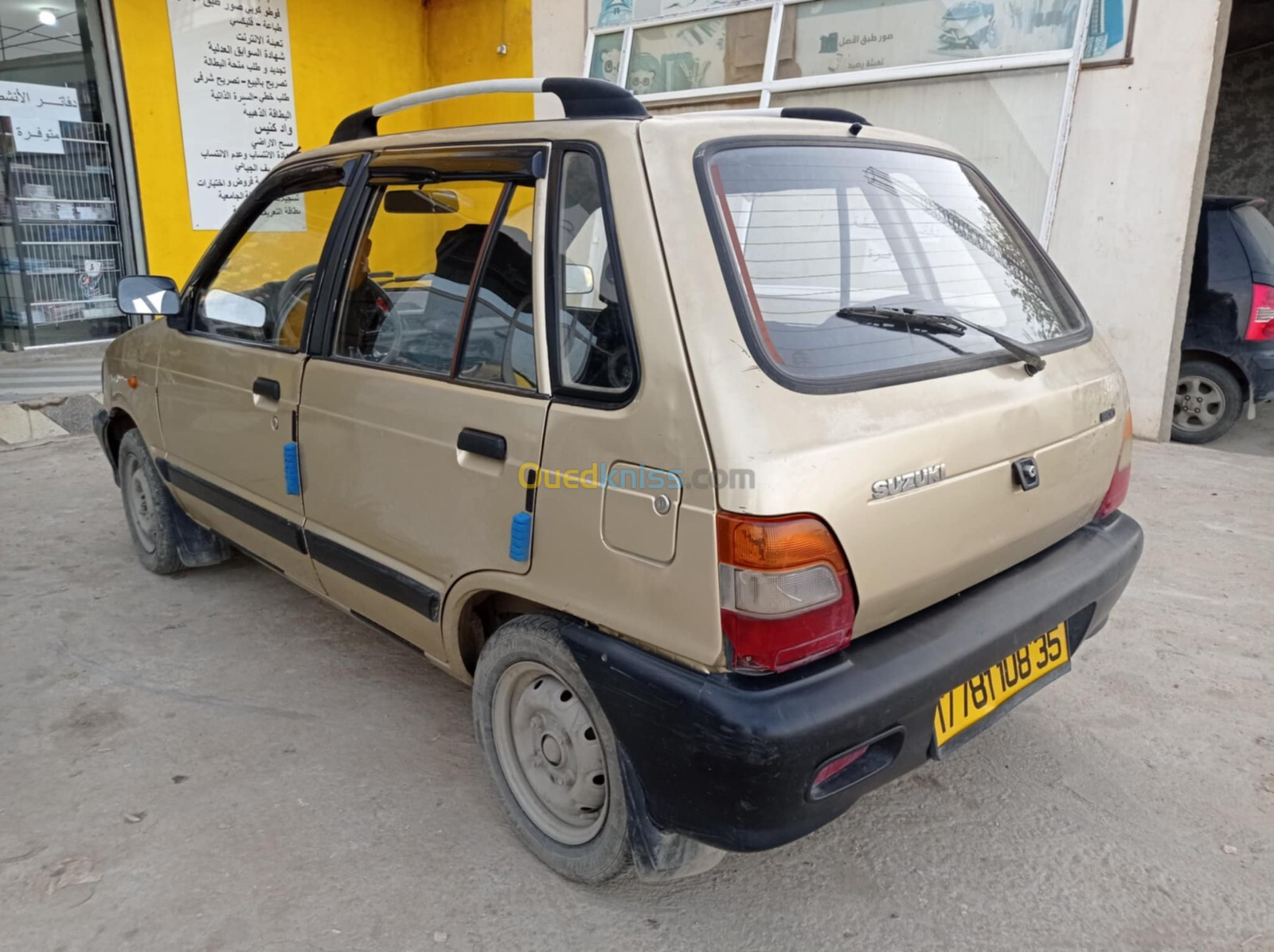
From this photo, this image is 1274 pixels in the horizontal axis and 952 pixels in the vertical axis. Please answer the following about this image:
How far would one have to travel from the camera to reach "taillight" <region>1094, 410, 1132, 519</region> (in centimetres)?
252

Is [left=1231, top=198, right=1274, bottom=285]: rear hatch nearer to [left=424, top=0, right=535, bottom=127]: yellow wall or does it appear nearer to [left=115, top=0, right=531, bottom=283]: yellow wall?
[left=424, top=0, right=535, bottom=127]: yellow wall

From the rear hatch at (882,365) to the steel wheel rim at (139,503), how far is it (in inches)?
120

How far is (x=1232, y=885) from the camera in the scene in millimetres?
2193

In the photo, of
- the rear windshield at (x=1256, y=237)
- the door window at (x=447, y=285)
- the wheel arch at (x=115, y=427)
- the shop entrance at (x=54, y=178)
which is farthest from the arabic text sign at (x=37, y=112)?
the rear windshield at (x=1256, y=237)

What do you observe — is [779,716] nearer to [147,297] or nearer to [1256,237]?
[147,297]

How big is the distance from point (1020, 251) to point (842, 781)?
1.59 meters

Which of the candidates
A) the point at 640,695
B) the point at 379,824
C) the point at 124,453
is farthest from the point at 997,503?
the point at 124,453

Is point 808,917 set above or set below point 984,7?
below

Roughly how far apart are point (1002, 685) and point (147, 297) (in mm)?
3079

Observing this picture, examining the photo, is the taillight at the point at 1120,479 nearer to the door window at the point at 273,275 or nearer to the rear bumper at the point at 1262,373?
the door window at the point at 273,275

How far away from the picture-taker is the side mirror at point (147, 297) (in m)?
3.30

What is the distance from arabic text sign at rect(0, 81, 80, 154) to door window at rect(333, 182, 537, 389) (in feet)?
21.9

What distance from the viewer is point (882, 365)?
1.97 metres

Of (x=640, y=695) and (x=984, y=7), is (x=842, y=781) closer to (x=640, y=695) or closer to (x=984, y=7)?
(x=640, y=695)
